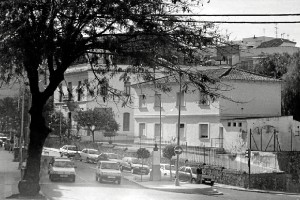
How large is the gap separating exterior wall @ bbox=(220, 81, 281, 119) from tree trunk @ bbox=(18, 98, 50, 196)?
36065 mm

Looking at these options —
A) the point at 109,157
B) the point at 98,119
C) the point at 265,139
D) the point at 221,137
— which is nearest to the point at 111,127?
the point at 98,119

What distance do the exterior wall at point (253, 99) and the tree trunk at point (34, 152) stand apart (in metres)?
36.1

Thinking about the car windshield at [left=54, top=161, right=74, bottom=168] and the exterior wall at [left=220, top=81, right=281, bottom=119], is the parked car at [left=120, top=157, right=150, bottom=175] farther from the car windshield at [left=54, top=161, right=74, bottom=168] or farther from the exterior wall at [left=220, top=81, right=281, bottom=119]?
the car windshield at [left=54, top=161, right=74, bottom=168]

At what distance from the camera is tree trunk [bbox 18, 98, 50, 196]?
17406mm

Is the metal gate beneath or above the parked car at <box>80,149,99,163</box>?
above

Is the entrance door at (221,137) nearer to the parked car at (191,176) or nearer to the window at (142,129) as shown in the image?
the parked car at (191,176)

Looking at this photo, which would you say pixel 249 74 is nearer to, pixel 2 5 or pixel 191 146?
pixel 191 146

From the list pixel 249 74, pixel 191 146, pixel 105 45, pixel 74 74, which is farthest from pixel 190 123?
pixel 105 45

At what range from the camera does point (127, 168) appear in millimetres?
50156

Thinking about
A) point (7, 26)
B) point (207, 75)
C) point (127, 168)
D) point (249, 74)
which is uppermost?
point (249, 74)

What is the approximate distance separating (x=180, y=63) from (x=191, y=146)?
123ft

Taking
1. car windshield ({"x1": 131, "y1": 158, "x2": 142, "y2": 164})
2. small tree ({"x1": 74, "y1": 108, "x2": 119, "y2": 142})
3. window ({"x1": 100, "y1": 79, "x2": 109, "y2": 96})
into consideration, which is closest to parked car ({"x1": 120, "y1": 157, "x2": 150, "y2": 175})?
car windshield ({"x1": 131, "y1": 158, "x2": 142, "y2": 164})

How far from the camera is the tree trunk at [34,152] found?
1741cm

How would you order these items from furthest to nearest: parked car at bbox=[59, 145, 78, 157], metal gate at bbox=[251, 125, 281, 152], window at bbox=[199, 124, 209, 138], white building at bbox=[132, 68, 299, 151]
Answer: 1. parked car at bbox=[59, 145, 78, 157]
2. window at bbox=[199, 124, 209, 138]
3. white building at bbox=[132, 68, 299, 151]
4. metal gate at bbox=[251, 125, 281, 152]
